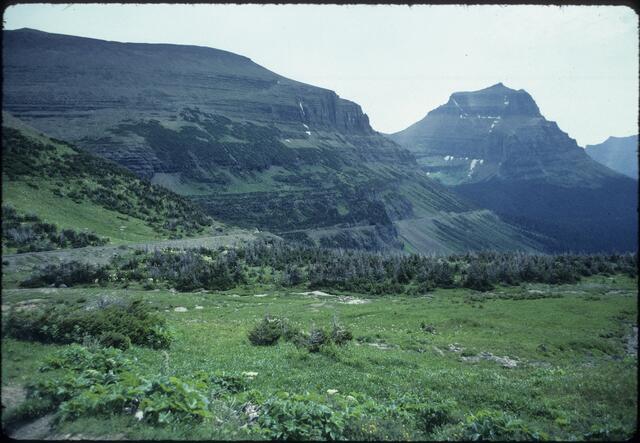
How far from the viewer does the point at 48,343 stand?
1647 centimetres

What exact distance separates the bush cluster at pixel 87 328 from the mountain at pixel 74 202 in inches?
2164

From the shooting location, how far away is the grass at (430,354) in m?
12.3

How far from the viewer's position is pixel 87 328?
1772cm

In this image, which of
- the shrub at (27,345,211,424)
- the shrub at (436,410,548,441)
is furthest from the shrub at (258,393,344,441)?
the shrub at (436,410,548,441)

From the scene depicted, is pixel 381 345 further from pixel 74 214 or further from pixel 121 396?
pixel 74 214

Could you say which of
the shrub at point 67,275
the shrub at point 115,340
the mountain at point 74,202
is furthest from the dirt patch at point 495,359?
the mountain at point 74,202

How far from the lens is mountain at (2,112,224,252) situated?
7175 centimetres

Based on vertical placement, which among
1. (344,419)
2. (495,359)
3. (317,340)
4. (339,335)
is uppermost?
(344,419)

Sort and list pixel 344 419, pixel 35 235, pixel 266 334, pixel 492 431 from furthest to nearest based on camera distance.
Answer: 1. pixel 35 235
2. pixel 266 334
3. pixel 344 419
4. pixel 492 431

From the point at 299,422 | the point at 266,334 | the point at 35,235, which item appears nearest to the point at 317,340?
the point at 266,334

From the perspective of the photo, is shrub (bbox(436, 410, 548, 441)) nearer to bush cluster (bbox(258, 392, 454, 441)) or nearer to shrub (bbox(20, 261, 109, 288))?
bush cluster (bbox(258, 392, 454, 441))

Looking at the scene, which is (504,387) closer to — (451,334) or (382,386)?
(382,386)

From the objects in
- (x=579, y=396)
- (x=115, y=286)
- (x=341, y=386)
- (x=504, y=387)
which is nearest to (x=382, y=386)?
(x=341, y=386)

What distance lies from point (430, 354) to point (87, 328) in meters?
20.6
